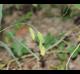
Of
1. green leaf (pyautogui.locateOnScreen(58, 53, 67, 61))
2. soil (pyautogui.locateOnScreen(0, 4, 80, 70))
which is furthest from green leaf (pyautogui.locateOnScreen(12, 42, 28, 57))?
green leaf (pyautogui.locateOnScreen(58, 53, 67, 61))

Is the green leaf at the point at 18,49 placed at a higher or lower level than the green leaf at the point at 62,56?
higher

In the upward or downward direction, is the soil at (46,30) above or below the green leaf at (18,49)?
below

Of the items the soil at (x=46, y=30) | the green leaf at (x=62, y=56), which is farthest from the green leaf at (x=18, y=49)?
the green leaf at (x=62, y=56)

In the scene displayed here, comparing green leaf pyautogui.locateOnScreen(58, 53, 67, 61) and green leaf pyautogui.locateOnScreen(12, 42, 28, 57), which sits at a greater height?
green leaf pyautogui.locateOnScreen(12, 42, 28, 57)

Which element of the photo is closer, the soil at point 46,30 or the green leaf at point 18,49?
the green leaf at point 18,49

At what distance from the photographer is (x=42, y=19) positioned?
7.70 feet

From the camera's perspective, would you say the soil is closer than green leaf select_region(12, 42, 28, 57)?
No

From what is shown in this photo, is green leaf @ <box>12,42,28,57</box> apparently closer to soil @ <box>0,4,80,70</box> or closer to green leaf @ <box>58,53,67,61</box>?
soil @ <box>0,4,80,70</box>

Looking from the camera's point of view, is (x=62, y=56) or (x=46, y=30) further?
(x=46, y=30)

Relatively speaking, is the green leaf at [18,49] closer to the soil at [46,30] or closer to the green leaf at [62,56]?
the soil at [46,30]

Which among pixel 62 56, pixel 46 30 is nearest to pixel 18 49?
pixel 62 56

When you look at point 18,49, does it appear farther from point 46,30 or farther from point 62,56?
point 46,30

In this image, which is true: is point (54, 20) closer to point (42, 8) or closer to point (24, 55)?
point (42, 8)
